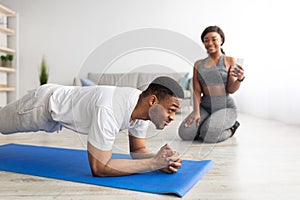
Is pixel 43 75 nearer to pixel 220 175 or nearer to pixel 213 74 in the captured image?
pixel 213 74

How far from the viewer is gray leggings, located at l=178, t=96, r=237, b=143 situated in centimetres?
241

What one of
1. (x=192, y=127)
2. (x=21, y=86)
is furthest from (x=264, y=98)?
(x=21, y=86)

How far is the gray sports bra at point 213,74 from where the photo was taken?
228 cm

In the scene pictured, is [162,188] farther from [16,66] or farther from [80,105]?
[16,66]

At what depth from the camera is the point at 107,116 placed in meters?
1.27

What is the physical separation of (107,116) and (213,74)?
1.16m

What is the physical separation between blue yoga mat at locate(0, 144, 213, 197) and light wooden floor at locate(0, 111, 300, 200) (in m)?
0.03

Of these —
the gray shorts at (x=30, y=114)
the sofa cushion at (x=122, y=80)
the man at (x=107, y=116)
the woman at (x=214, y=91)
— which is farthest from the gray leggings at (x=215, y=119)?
the gray shorts at (x=30, y=114)

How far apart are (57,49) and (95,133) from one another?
445 centimetres

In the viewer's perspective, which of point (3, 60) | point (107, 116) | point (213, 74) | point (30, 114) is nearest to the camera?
point (107, 116)

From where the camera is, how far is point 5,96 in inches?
209

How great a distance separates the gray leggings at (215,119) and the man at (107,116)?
0.97 m

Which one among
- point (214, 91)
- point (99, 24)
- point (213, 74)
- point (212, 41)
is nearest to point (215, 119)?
point (214, 91)

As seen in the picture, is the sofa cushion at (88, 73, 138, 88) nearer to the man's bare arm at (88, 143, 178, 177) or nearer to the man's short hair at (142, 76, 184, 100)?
the man's short hair at (142, 76, 184, 100)
